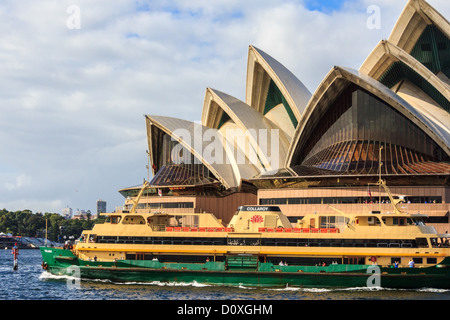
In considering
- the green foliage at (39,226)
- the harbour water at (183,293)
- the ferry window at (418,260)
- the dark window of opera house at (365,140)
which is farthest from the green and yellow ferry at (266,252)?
the green foliage at (39,226)

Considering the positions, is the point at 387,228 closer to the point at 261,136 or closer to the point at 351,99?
the point at 351,99

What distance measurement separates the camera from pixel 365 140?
6406 centimetres

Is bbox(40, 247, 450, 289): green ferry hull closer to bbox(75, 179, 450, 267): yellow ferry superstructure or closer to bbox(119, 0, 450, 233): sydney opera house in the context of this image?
bbox(75, 179, 450, 267): yellow ferry superstructure

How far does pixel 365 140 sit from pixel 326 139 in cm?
516

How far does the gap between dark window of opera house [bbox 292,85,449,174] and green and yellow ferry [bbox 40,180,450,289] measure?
56.4ft

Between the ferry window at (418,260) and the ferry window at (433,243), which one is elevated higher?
the ferry window at (433,243)

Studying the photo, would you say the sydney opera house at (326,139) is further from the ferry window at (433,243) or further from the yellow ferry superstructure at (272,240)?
the ferry window at (433,243)

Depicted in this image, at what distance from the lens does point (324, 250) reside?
4109cm

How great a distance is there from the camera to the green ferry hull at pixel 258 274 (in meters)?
38.8

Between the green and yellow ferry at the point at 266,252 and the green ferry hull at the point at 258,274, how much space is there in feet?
0.21

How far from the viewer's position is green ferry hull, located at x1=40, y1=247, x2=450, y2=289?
1529 inches

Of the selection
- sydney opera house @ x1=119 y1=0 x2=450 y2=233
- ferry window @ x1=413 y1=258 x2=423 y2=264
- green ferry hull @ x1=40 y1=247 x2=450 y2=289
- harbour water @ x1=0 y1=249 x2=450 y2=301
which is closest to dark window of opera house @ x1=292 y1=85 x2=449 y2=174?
sydney opera house @ x1=119 y1=0 x2=450 y2=233

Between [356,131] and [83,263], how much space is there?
34116mm
